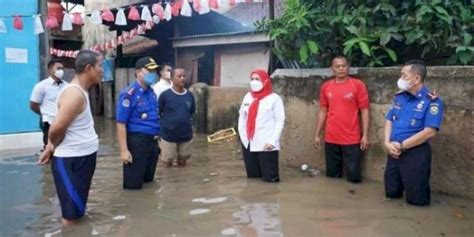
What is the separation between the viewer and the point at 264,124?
6.54m

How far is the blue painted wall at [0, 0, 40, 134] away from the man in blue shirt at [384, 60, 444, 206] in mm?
7123

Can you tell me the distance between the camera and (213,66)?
615 inches

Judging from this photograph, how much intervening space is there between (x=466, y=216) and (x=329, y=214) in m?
1.29

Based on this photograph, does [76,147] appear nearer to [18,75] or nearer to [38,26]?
[38,26]

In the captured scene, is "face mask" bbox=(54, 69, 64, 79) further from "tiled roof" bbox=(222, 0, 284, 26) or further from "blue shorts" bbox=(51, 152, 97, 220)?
"tiled roof" bbox=(222, 0, 284, 26)

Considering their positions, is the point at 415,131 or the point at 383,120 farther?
the point at 383,120

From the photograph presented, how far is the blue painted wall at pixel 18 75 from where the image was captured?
964 cm

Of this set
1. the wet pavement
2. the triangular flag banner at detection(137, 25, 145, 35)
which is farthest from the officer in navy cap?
the triangular flag banner at detection(137, 25, 145, 35)

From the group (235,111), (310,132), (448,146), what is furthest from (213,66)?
(448,146)

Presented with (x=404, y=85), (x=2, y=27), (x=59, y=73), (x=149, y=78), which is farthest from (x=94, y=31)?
(x=404, y=85)

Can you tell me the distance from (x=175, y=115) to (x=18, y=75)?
13.1 feet

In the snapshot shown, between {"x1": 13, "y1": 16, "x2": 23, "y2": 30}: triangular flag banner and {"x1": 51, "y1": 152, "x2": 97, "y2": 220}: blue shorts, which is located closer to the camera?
{"x1": 51, "y1": 152, "x2": 97, "y2": 220}: blue shorts

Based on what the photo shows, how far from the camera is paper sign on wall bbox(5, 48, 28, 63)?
9.66 metres

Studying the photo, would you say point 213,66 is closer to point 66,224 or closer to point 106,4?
point 106,4
